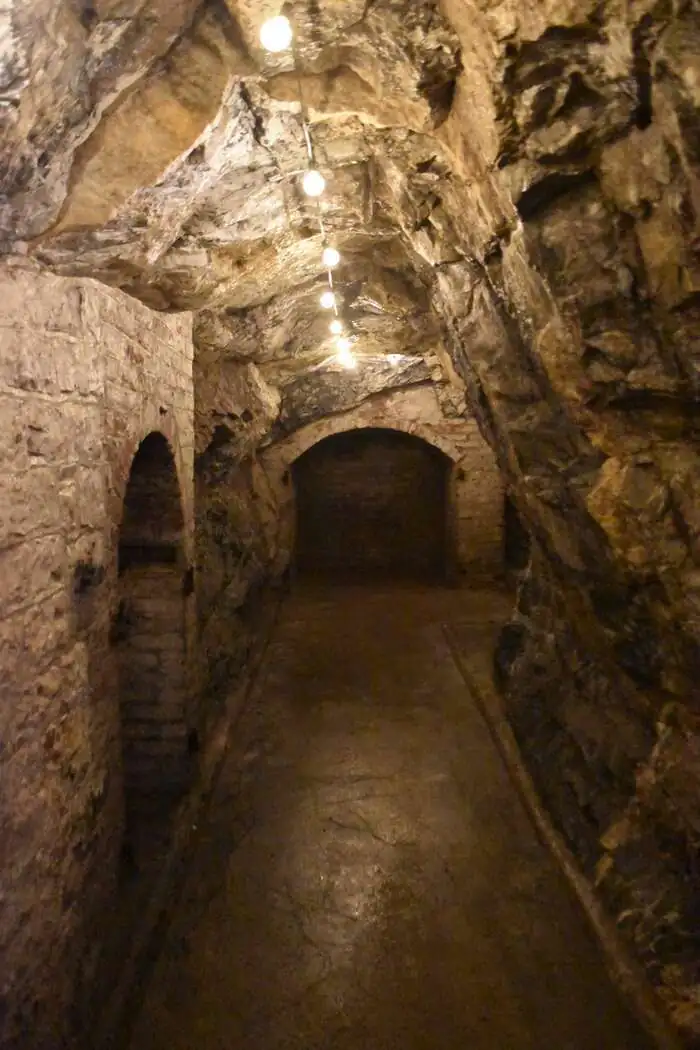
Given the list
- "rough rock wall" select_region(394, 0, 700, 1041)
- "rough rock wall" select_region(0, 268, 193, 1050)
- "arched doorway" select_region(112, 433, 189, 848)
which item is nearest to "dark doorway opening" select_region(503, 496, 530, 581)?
"rough rock wall" select_region(394, 0, 700, 1041)

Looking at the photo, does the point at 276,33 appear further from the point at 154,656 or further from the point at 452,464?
the point at 452,464

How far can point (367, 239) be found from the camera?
4.74 metres

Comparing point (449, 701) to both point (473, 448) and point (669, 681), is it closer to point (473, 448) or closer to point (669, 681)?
point (669, 681)

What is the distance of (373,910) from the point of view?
3.70 metres

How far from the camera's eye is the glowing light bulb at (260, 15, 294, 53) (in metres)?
2.06

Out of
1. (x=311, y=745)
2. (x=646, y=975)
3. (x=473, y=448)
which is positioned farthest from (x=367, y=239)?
(x=473, y=448)

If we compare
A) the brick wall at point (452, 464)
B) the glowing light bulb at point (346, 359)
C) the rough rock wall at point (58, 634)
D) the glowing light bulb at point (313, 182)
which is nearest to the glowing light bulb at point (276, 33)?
the glowing light bulb at point (313, 182)

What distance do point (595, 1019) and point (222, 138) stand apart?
156 inches

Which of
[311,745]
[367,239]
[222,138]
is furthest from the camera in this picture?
[311,745]

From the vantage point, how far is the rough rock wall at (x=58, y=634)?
223 centimetres

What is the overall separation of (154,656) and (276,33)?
11.0 ft

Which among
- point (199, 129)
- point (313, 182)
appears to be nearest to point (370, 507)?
point (313, 182)

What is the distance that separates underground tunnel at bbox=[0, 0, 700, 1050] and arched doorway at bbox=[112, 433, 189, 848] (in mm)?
23

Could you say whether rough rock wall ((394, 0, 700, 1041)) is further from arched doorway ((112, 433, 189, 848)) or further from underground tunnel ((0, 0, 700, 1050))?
arched doorway ((112, 433, 189, 848))
